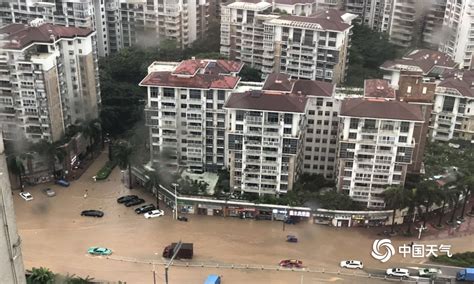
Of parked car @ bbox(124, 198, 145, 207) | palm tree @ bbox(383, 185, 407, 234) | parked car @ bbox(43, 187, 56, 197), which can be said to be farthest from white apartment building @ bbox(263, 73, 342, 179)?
parked car @ bbox(43, 187, 56, 197)

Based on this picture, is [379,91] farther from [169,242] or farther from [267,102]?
[169,242]

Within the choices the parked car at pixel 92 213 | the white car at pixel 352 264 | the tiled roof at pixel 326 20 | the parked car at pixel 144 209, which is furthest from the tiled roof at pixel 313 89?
the parked car at pixel 92 213

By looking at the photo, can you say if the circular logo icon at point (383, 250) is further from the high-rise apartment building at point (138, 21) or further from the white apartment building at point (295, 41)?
the high-rise apartment building at point (138, 21)

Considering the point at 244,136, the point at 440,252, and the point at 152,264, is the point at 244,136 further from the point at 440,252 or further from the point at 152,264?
the point at 440,252

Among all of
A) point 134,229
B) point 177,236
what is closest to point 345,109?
point 177,236

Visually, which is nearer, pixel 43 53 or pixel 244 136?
pixel 244 136

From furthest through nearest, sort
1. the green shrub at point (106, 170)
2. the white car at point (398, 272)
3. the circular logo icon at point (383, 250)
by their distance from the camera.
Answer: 1. the green shrub at point (106, 170)
2. the circular logo icon at point (383, 250)
3. the white car at point (398, 272)
